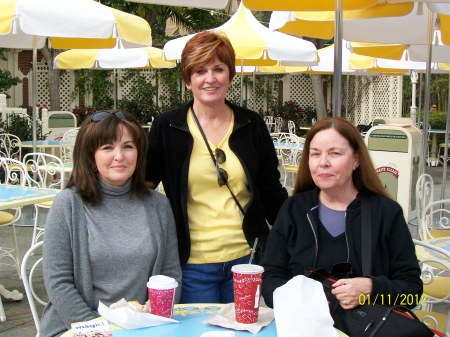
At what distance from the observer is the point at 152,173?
2658 millimetres

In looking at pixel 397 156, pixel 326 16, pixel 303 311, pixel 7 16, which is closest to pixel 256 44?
pixel 397 156

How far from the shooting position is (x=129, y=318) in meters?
1.93

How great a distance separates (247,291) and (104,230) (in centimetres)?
66

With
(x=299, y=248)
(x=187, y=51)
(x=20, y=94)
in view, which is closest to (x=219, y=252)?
(x=299, y=248)

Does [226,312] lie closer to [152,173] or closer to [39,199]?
[152,173]

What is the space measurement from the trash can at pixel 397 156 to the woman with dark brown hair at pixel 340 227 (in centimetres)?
538

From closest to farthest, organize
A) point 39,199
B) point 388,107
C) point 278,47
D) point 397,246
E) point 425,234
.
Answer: point 397,246, point 425,234, point 39,199, point 278,47, point 388,107

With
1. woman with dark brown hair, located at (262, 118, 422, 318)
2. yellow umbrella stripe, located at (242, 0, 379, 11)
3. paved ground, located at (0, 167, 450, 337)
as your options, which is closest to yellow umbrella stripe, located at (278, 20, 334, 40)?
yellow umbrella stripe, located at (242, 0, 379, 11)

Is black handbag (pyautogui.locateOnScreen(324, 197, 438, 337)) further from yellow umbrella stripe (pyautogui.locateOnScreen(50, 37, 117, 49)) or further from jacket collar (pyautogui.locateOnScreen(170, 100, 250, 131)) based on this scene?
yellow umbrella stripe (pyautogui.locateOnScreen(50, 37, 117, 49))

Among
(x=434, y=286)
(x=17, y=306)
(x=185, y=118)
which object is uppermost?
(x=185, y=118)

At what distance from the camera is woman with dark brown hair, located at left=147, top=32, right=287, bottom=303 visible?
98.6 inches

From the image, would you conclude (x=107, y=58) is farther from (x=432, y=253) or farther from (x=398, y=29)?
(x=432, y=253)

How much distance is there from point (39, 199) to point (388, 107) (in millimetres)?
16702

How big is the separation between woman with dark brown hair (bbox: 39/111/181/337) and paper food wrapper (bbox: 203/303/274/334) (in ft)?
1.20
